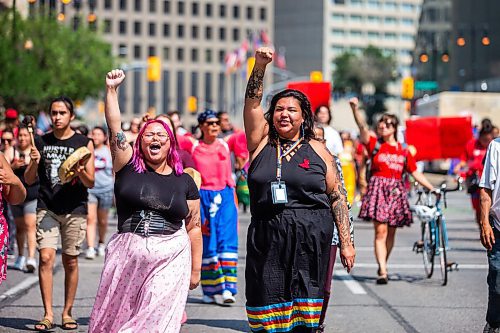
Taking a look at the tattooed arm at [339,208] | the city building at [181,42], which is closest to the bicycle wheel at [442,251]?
the tattooed arm at [339,208]

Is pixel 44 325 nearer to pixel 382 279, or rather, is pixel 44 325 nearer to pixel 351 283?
pixel 351 283

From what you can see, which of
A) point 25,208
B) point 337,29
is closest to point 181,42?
point 337,29

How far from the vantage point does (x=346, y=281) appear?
13.5m

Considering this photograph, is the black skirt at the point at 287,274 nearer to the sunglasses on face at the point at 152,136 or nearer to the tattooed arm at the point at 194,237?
the tattooed arm at the point at 194,237

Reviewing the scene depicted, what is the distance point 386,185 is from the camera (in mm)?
13344

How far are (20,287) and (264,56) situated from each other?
258 inches

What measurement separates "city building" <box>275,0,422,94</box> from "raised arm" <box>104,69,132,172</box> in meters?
140

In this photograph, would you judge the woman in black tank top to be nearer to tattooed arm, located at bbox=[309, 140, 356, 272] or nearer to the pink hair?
tattooed arm, located at bbox=[309, 140, 356, 272]

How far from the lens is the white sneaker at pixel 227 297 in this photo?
11.4 meters

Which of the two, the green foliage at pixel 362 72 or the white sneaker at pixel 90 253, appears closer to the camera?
the white sneaker at pixel 90 253

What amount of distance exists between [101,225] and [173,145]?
32.0 feet

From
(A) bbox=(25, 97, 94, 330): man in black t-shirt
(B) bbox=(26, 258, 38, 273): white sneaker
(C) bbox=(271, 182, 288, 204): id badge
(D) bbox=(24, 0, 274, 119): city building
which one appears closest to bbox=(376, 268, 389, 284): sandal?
(B) bbox=(26, 258, 38, 273): white sneaker

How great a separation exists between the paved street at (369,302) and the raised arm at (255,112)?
10.4 ft

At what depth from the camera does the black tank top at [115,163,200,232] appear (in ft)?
24.1
